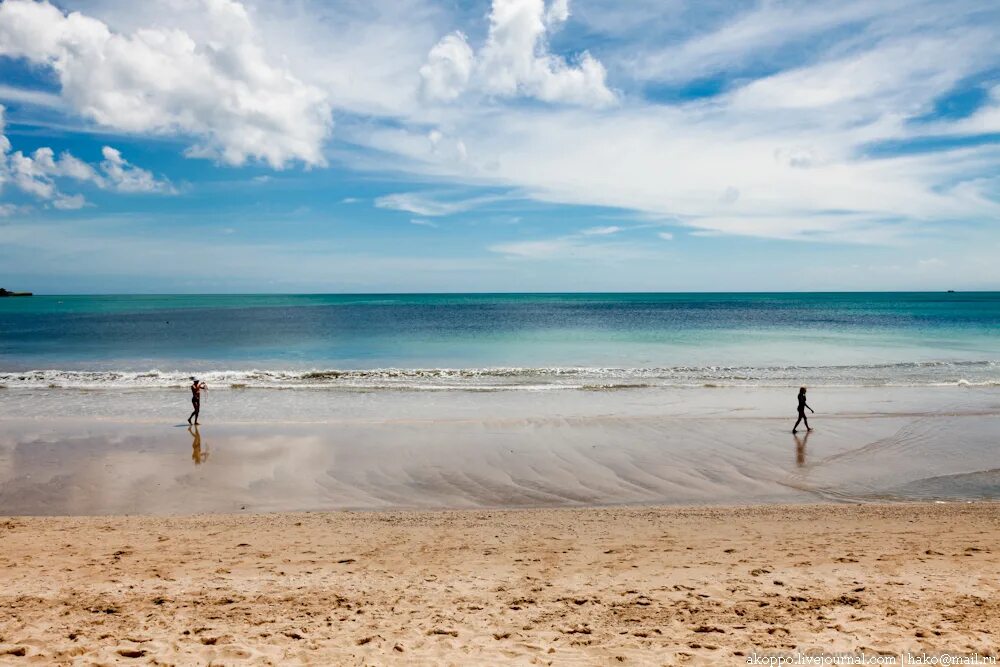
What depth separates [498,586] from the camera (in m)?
7.76

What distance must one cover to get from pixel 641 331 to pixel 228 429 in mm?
49065

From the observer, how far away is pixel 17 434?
58.1 feet

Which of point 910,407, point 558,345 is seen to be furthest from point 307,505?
point 558,345

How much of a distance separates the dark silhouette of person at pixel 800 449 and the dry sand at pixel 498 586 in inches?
145

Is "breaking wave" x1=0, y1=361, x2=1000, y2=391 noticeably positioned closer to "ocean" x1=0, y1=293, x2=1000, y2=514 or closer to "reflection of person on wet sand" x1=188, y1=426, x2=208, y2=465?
"ocean" x1=0, y1=293, x2=1000, y2=514

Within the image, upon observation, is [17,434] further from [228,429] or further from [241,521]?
[241,521]

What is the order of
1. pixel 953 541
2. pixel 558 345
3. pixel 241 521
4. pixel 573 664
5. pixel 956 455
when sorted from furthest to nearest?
pixel 558 345, pixel 956 455, pixel 241 521, pixel 953 541, pixel 573 664

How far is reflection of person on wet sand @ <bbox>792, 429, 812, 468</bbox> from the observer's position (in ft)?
48.5

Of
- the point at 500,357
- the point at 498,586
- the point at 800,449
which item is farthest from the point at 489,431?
the point at 500,357

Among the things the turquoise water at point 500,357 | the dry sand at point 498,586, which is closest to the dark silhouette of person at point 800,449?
the dry sand at point 498,586

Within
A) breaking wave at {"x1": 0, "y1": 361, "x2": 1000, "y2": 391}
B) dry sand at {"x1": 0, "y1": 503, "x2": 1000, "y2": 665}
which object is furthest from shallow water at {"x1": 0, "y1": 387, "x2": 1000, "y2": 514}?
breaking wave at {"x1": 0, "y1": 361, "x2": 1000, "y2": 391}

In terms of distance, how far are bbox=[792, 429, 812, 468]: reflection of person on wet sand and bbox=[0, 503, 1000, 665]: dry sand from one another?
3.70 metres

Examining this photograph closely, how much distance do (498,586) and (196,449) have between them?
1182 centimetres

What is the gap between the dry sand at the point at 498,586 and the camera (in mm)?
6156
